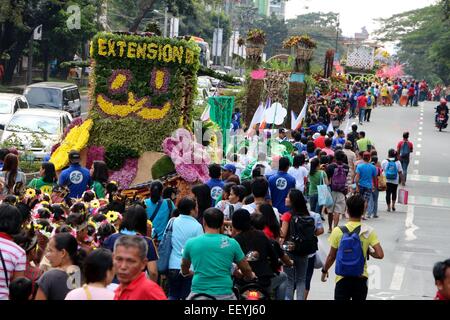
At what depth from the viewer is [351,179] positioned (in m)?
21.3

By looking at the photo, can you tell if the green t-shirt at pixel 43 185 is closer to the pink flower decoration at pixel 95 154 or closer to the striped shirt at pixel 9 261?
the pink flower decoration at pixel 95 154

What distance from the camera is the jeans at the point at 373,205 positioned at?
2139 centimetres

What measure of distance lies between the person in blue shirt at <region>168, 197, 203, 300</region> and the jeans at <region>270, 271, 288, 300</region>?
2.83 ft

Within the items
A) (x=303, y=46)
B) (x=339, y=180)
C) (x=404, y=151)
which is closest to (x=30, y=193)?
(x=339, y=180)

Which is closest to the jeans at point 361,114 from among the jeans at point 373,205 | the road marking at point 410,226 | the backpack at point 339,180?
the road marking at point 410,226

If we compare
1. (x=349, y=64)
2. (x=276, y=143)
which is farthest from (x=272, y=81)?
(x=349, y=64)

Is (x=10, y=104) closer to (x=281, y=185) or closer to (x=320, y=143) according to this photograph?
(x=320, y=143)

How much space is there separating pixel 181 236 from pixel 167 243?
8.4 inches

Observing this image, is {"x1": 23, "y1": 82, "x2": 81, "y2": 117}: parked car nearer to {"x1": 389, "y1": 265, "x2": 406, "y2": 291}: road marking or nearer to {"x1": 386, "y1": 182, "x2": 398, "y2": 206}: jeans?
{"x1": 386, "y1": 182, "x2": 398, "y2": 206}: jeans

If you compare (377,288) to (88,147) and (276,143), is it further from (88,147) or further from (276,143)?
(276,143)

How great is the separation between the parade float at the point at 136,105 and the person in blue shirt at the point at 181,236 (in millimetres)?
7032

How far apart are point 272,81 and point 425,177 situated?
694cm

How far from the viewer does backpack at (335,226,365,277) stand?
10.2 metres

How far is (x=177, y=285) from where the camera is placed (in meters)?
10.8
